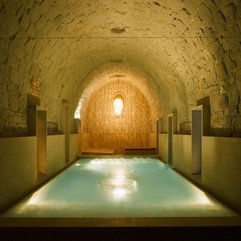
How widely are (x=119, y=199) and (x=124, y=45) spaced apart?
18.9ft

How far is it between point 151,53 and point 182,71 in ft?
5.91

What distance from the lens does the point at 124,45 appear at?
10.2 m

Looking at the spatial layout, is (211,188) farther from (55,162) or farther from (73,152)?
(73,152)

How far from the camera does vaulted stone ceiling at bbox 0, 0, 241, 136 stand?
16.9 ft

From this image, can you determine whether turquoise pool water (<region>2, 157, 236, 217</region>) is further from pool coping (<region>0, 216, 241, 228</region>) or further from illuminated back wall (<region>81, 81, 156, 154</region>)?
illuminated back wall (<region>81, 81, 156, 154</region>)

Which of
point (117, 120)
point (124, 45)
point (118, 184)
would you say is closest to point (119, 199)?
point (118, 184)

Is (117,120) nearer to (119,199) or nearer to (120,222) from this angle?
(119,199)

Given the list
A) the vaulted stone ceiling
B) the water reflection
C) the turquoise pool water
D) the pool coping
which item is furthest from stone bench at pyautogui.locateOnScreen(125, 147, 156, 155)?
the pool coping

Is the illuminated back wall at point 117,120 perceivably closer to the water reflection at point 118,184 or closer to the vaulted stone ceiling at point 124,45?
the vaulted stone ceiling at point 124,45

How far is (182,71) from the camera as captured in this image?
28.1 ft

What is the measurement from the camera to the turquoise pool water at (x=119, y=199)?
4934mm

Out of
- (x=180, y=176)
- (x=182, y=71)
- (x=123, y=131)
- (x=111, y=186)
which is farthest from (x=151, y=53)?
(x=123, y=131)

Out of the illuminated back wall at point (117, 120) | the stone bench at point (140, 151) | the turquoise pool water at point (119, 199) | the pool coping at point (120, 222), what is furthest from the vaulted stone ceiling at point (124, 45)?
the illuminated back wall at point (117, 120)

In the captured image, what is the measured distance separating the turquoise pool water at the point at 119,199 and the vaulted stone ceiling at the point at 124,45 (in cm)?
144
